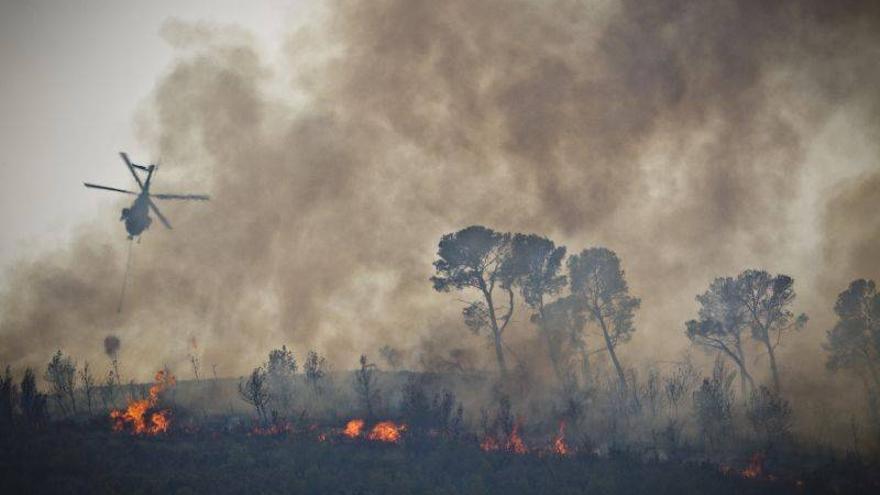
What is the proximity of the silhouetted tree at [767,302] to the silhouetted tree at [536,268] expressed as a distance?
17858 mm

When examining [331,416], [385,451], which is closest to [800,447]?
Result: [385,451]

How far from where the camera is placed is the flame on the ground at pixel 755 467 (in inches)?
1441

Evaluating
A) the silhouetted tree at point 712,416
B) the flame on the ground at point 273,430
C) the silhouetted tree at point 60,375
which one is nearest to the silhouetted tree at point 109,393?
the silhouetted tree at point 60,375

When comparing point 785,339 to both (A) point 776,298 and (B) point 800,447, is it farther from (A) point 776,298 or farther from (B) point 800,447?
(B) point 800,447

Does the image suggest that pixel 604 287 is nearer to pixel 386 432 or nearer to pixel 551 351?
pixel 551 351

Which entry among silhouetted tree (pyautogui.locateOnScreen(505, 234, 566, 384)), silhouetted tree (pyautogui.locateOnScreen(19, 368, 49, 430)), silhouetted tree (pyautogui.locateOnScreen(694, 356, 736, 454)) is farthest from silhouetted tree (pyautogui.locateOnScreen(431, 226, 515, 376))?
silhouetted tree (pyautogui.locateOnScreen(19, 368, 49, 430))

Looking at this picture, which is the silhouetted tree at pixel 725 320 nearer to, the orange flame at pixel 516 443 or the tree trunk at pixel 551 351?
the tree trunk at pixel 551 351

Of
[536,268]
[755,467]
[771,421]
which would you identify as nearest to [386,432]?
[536,268]

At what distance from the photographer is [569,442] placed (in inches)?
1795

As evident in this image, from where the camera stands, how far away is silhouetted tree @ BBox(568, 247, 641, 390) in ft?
180

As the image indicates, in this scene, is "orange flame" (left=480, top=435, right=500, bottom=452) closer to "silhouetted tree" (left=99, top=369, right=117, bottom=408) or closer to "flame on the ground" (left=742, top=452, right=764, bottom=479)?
"flame on the ground" (left=742, top=452, right=764, bottom=479)

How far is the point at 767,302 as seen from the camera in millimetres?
51906

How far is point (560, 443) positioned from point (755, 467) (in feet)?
46.3

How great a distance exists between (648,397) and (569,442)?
17.2 metres
